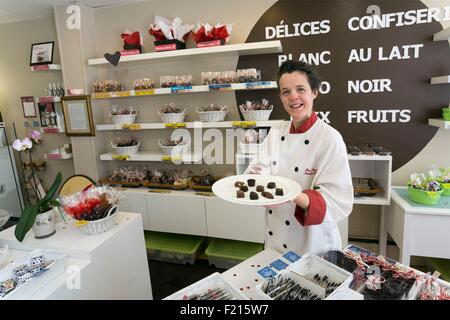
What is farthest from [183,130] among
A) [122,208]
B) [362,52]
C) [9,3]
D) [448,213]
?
[448,213]

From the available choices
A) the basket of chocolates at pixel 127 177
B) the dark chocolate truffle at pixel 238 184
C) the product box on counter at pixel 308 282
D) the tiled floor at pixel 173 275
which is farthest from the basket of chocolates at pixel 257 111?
the product box on counter at pixel 308 282

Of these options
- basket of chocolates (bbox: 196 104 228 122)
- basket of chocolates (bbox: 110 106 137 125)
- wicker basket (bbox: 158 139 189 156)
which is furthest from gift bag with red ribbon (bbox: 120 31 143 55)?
wicker basket (bbox: 158 139 189 156)

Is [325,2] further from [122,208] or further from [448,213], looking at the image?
[122,208]

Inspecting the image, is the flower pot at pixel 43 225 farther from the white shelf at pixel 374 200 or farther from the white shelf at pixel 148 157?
the white shelf at pixel 374 200

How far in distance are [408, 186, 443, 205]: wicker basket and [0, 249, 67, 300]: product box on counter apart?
8.10 feet

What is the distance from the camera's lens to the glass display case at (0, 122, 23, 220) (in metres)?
3.78

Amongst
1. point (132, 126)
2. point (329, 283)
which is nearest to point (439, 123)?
point (329, 283)

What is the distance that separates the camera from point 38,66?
3.22 meters

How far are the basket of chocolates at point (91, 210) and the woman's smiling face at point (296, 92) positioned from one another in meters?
1.20

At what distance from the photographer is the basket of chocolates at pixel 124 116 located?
305cm

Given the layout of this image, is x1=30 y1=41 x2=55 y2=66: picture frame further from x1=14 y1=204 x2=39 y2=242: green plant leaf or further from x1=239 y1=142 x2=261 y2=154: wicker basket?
x1=239 y1=142 x2=261 y2=154: wicker basket

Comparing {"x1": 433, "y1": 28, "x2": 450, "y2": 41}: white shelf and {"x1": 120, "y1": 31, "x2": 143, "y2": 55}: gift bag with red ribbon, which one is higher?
{"x1": 120, "y1": 31, "x2": 143, "y2": 55}: gift bag with red ribbon

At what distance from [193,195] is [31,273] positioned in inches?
64.4
